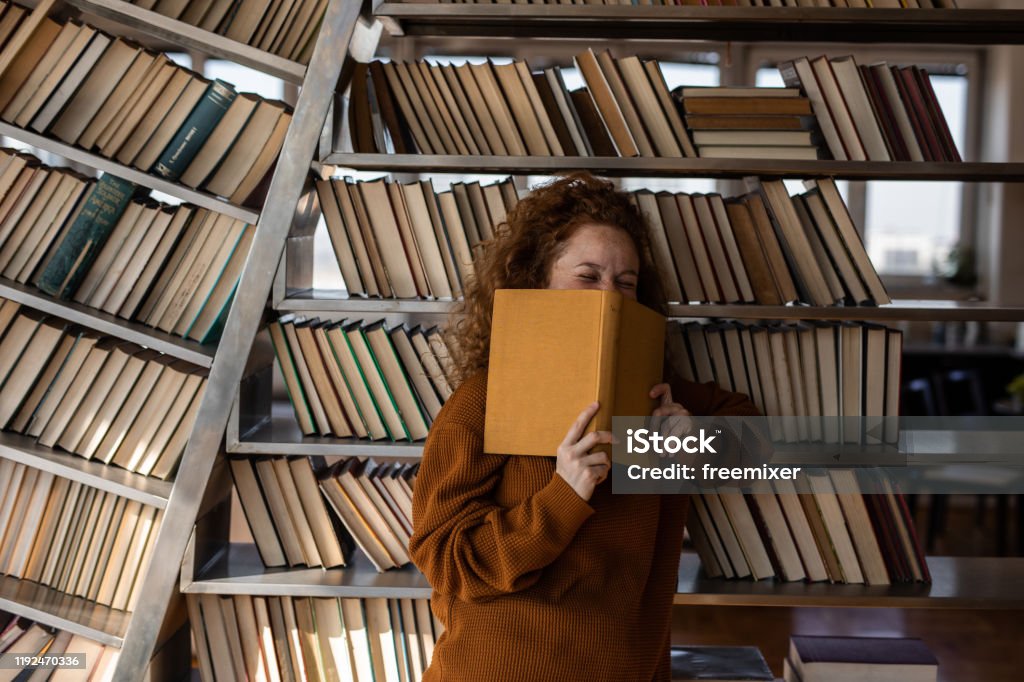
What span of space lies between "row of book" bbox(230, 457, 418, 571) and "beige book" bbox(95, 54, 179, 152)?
2.42ft

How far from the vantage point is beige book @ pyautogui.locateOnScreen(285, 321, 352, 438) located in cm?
195

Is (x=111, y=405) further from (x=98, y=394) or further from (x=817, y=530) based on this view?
(x=817, y=530)

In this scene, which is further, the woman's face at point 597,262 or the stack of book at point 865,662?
the stack of book at point 865,662

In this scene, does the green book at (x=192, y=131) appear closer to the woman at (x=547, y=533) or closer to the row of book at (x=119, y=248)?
the row of book at (x=119, y=248)

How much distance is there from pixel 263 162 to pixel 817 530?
4.65ft

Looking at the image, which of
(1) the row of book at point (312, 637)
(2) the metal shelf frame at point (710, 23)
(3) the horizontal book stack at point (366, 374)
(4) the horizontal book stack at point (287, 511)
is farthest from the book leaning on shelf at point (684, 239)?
(1) the row of book at point (312, 637)

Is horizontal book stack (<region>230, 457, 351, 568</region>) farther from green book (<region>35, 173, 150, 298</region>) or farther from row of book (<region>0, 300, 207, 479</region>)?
green book (<region>35, 173, 150, 298</region>)

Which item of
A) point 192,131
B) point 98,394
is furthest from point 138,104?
point 98,394

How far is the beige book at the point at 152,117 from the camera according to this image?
6.48 feet

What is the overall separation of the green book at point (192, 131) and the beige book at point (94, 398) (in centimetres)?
41

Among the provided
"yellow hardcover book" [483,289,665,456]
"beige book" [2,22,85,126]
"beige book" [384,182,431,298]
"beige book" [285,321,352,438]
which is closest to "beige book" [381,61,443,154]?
"beige book" [384,182,431,298]

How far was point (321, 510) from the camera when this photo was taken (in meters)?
2.01

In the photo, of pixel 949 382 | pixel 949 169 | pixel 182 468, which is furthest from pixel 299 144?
pixel 949 382

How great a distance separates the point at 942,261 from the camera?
6.59 m
